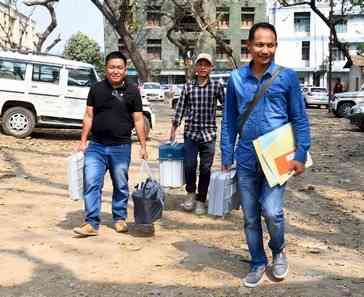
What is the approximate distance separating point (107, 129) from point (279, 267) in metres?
2.15

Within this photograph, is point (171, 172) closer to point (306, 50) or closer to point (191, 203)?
point (191, 203)

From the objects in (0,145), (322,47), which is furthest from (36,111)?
(322,47)

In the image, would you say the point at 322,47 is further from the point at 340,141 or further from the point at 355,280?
the point at 355,280

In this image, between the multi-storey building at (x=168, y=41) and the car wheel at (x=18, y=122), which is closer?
the car wheel at (x=18, y=122)

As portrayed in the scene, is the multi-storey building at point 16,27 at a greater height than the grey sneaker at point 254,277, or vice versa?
the multi-storey building at point 16,27

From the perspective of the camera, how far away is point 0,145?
43.5 ft

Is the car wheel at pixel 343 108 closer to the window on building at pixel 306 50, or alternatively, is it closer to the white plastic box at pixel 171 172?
the white plastic box at pixel 171 172

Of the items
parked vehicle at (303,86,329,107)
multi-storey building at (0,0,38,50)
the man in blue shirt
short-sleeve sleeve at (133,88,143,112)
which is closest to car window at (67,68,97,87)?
short-sleeve sleeve at (133,88,143,112)

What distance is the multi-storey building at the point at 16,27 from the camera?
151 ft

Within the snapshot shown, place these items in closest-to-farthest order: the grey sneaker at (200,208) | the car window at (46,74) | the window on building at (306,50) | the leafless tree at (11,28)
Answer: the grey sneaker at (200,208), the car window at (46,74), the leafless tree at (11,28), the window on building at (306,50)

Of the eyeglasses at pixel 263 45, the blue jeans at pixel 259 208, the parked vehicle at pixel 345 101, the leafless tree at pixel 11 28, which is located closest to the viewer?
the eyeglasses at pixel 263 45

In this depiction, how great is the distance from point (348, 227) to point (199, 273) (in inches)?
93.1

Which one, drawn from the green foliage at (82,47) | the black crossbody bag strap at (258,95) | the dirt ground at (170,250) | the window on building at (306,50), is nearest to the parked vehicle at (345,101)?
the dirt ground at (170,250)

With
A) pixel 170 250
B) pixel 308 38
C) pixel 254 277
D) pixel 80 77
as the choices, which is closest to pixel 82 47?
pixel 308 38
